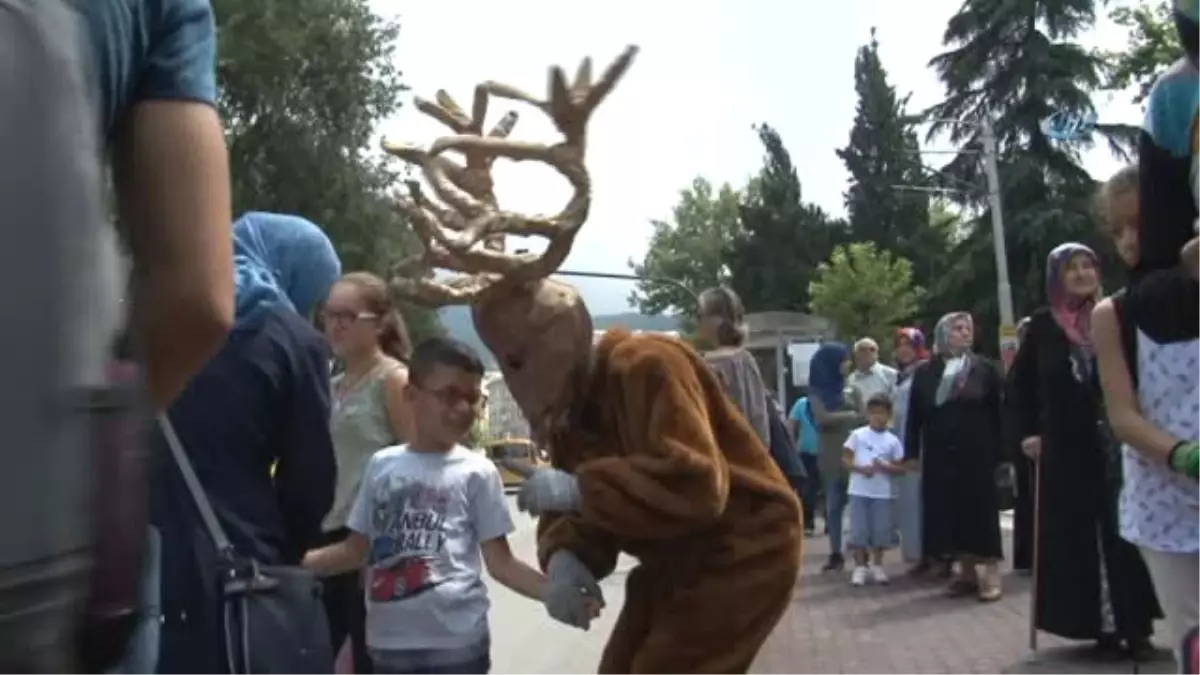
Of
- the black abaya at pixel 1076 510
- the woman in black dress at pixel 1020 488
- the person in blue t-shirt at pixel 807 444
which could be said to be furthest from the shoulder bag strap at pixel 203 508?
the person in blue t-shirt at pixel 807 444

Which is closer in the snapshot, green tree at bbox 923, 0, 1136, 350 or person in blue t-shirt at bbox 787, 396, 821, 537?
person in blue t-shirt at bbox 787, 396, 821, 537

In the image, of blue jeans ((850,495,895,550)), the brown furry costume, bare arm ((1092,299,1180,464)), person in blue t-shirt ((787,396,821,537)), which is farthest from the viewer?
person in blue t-shirt ((787,396,821,537))

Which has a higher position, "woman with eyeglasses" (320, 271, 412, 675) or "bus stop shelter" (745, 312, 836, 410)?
"woman with eyeglasses" (320, 271, 412, 675)

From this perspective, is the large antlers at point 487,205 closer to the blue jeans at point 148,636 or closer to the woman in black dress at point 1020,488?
the blue jeans at point 148,636

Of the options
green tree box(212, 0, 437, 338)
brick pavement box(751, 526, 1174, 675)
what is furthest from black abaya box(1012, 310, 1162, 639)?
green tree box(212, 0, 437, 338)

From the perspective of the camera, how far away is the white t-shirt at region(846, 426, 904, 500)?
586 inches

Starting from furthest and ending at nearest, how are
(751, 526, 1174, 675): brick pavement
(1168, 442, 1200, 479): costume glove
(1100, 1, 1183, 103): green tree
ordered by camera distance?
(1100, 1, 1183, 103): green tree → (751, 526, 1174, 675): brick pavement → (1168, 442, 1200, 479): costume glove

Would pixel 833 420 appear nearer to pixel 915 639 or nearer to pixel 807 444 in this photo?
pixel 807 444

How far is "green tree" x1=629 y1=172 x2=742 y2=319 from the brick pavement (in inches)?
4040

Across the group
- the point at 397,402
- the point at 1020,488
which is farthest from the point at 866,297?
the point at 397,402

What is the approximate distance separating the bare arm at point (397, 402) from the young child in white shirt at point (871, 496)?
29.8 ft

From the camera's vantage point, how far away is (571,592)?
4.87 m

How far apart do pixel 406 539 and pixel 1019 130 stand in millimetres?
55266

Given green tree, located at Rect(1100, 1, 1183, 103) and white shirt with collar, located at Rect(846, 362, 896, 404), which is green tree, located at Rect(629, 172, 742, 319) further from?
white shirt with collar, located at Rect(846, 362, 896, 404)
